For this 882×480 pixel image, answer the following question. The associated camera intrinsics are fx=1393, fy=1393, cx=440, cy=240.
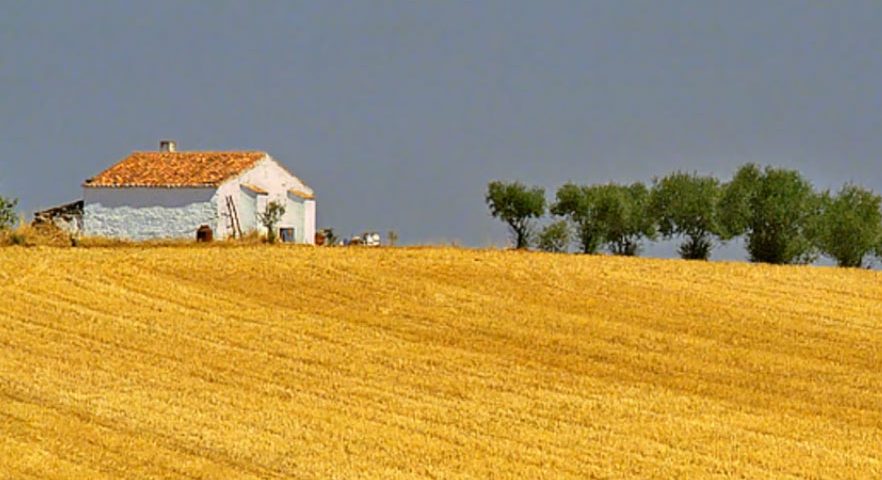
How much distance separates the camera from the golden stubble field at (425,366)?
1892 cm

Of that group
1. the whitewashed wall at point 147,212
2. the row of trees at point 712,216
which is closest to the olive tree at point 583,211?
the row of trees at point 712,216

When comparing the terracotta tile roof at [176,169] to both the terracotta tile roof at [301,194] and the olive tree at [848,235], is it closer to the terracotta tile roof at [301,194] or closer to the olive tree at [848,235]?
the terracotta tile roof at [301,194]

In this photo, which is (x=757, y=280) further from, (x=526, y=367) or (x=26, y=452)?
(x=26, y=452)

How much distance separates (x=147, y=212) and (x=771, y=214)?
26.5 metres

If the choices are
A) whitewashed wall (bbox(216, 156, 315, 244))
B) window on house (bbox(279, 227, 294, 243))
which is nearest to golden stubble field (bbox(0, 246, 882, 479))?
whitewashed wall (bbox(216, 156, 315, 244))

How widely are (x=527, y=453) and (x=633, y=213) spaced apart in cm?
4305

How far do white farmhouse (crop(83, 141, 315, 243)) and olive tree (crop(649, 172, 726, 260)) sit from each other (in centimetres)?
1559

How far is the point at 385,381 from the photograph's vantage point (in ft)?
79.3

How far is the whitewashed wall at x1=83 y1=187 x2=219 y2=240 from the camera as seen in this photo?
56938 mm

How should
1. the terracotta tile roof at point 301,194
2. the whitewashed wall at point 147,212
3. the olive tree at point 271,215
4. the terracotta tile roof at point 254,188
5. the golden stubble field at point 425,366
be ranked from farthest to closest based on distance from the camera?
1. the terracotta tile roof at point 301,194
2. the terracotta tile roof at point 254,188
3. the olive tree at point 271,215
4. the whitewashed wall at point 147,212
5. the golden stubble field at point 425,366

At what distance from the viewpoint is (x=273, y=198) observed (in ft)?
197

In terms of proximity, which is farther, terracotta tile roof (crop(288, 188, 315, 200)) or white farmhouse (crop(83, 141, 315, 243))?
terracotta tile roof (crop(288, 188, 315, 200))

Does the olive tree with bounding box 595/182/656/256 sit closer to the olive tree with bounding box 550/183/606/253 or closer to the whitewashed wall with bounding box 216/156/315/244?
the olive tree with bounding box 550/183/606/253

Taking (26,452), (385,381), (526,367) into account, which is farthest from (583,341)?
(26,452)
